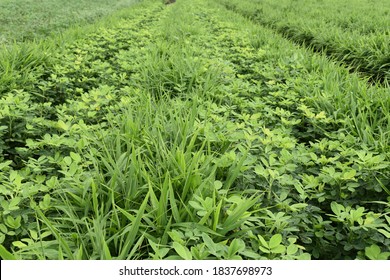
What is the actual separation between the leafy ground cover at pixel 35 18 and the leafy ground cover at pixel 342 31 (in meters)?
4.79

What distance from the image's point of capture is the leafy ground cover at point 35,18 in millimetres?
6689

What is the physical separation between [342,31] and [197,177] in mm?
6447

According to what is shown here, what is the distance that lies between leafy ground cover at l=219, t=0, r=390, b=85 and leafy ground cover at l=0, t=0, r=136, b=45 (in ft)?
15.7

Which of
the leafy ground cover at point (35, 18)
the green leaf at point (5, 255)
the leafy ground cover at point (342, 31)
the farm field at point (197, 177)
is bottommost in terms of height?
the leafy ground cover at point (35, 18)

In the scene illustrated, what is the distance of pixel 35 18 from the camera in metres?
8.30

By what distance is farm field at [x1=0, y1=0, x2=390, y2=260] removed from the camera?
49.8 inches

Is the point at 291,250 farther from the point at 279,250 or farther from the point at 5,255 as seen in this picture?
the point at 5,255

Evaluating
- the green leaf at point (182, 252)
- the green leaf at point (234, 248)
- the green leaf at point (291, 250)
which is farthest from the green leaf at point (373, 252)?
the green leaf at point (182, 252)

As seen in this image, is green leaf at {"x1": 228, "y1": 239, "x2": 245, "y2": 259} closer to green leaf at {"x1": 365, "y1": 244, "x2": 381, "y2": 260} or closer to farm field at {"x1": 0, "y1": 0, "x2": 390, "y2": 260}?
farm field at {"x1": 0, "y1": 0, "x2": 390, "y2": 260}

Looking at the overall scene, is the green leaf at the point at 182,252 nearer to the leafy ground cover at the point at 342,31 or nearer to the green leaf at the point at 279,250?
the green leaf at the point at 279,250

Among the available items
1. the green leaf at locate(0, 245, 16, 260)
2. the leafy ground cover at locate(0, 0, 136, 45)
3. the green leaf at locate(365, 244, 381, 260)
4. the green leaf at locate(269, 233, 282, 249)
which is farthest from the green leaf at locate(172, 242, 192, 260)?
the leafy ground cover at locate(0, 0, 136, 45)

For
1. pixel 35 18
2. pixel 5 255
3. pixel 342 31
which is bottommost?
pixel 35 18

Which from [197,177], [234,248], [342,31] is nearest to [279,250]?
[234,248]
